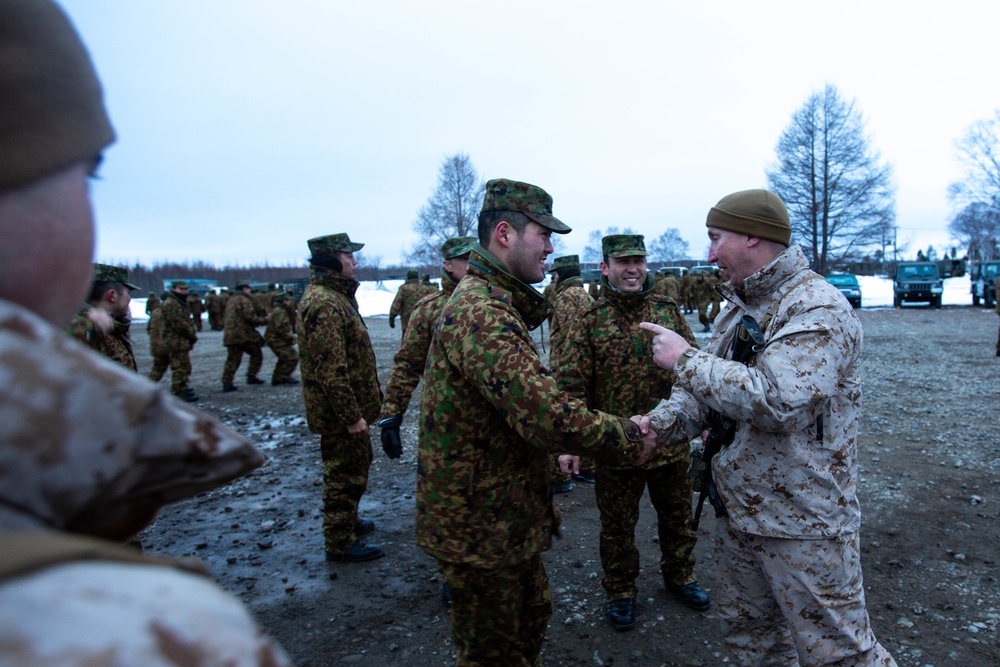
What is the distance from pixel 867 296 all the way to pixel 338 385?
126ft

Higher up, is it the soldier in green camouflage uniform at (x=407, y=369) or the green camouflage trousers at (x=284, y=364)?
the soldier in green camouflage uniform at (x=407, y=369)

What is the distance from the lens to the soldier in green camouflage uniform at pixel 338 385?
491cm

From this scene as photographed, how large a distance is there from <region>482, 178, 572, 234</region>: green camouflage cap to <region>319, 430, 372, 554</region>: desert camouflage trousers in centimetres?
292

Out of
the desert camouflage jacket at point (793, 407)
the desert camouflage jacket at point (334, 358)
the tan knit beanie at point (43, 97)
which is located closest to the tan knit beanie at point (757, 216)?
the desert camouflage jacket at point (793, 407)

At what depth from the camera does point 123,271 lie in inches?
272

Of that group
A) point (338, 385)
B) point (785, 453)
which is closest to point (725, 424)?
point (785, 453)

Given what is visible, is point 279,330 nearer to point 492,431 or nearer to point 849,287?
point 492,431

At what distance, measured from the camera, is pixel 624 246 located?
4.78 meters

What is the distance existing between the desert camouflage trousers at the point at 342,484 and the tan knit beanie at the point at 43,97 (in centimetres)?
455

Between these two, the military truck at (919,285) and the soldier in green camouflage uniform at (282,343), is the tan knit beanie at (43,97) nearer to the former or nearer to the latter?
the soldier in green camouflage uniform at (282,343)

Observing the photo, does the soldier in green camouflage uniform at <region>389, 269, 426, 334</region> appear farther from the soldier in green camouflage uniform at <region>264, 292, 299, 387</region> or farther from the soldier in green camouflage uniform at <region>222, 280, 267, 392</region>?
the soldier in green camouflage uniform at <region>222, 280, 267, 392</region>

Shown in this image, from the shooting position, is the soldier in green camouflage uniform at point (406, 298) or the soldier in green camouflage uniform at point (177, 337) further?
the soldier in green camouflage uniform at point (406, 298)

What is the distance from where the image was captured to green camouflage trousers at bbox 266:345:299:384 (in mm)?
12977

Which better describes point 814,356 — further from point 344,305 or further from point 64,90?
point 344,305
